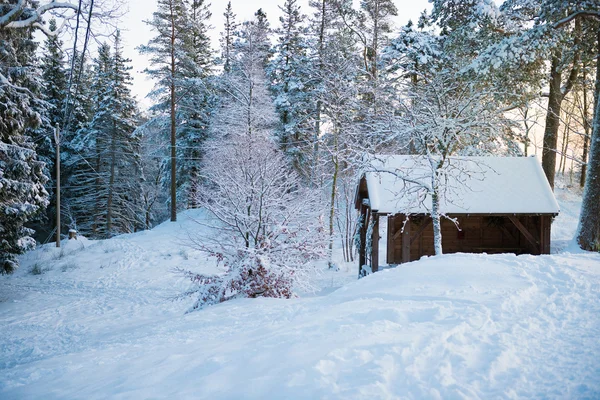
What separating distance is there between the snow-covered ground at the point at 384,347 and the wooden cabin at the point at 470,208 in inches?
166

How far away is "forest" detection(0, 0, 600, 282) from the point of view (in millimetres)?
8781

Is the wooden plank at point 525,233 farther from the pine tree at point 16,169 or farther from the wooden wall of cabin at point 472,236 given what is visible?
the pine tree at point 16,169

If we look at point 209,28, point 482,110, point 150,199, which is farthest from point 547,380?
point 150,199

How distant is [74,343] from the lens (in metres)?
7.20

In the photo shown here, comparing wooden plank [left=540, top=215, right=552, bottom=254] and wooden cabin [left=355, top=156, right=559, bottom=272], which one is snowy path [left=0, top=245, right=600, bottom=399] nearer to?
wooden cabin [left=355, top=156, right=559, bottom=272]

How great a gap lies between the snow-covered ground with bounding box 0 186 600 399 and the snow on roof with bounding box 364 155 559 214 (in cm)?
411

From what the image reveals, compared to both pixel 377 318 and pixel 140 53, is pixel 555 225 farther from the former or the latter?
pixel 140 53

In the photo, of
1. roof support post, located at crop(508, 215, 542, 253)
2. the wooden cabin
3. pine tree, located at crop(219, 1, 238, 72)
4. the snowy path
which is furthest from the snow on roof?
pine tree, located at crop(219, 1, 238, 72)

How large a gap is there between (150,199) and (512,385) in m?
31.0

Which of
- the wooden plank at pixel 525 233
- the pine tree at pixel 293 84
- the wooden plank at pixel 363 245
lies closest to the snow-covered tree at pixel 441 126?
the wooden plank at pixel 525 233

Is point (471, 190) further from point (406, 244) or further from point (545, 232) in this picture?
point (545, 232)

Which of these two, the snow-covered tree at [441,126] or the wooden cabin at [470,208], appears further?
the wooden cabin at [470,208]

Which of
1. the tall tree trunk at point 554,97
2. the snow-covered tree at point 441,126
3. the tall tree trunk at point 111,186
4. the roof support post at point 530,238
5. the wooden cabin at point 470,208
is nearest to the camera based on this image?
the snow-covered tree at point 441,126

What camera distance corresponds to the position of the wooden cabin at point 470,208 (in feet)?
35.8
